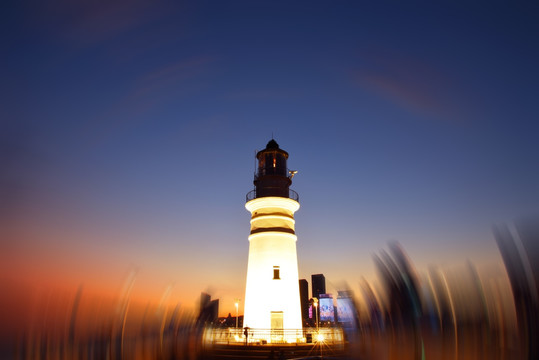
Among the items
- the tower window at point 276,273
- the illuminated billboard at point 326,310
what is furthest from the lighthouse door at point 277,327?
the illuminated billboard at point 326,310

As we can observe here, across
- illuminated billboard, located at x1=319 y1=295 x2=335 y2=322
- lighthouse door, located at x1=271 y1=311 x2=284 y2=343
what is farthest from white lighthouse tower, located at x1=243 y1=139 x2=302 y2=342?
illuminated billboard, located at x1=319 y1=295 x2=335 y2=322

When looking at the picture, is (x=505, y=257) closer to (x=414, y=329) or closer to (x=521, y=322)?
(x=521, y=322)

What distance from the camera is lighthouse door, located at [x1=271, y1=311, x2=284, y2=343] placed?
23.1 metres

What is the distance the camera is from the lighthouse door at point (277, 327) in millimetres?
23125

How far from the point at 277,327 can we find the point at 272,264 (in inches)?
161

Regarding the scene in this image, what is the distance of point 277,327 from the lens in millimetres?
23594

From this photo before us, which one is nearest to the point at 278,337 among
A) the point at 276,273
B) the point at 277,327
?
the point at 277,327

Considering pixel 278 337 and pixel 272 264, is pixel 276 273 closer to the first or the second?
pixel 272 264

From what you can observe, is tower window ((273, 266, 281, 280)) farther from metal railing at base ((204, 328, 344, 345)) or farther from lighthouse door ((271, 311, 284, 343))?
metal railing at base ((204, 328, 344, 345))

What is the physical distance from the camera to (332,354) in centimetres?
2211

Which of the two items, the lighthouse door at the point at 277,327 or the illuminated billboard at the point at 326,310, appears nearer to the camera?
the lighthouse door at the point at 277,327

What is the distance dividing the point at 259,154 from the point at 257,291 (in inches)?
416

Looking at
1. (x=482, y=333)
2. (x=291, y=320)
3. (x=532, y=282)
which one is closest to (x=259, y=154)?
(x=291, y=320)

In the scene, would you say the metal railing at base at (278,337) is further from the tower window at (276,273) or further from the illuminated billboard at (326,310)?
the illuminated billboard at (326,310)
